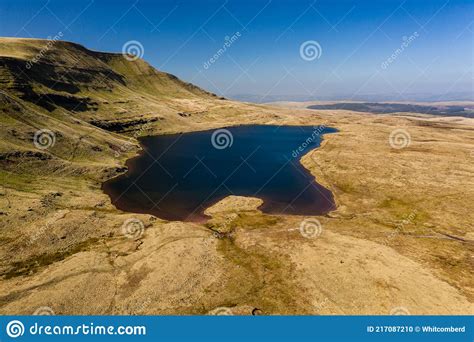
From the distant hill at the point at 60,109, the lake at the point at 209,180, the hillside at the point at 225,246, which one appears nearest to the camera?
the hillside at the point at 225,246

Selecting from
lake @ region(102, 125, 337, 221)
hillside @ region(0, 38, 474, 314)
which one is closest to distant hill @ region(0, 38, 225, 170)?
hillside @ region(0, 38, 474, 314)

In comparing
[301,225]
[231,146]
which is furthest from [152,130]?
[301,225]

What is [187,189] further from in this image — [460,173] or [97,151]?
[460,173]

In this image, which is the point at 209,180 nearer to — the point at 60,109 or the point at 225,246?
the point at 225,246

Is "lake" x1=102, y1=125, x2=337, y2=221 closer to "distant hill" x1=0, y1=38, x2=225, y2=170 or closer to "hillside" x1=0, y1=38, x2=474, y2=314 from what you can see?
"hillside" x1=0, y1=38, x2=474, y2=314

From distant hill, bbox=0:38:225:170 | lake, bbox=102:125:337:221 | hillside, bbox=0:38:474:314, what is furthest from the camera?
distant hill, bbox=0:38:225:170

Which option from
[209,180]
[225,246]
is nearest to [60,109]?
[209,180]

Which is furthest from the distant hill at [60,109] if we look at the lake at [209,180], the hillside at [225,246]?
the lake at [209,180]

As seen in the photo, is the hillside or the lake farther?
the lake

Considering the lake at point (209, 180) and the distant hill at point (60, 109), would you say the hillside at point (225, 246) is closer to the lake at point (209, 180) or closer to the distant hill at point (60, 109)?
the distant hill at point (60, 109)

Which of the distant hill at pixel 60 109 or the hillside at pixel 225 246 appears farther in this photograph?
the distant hill at pixel 60 109
